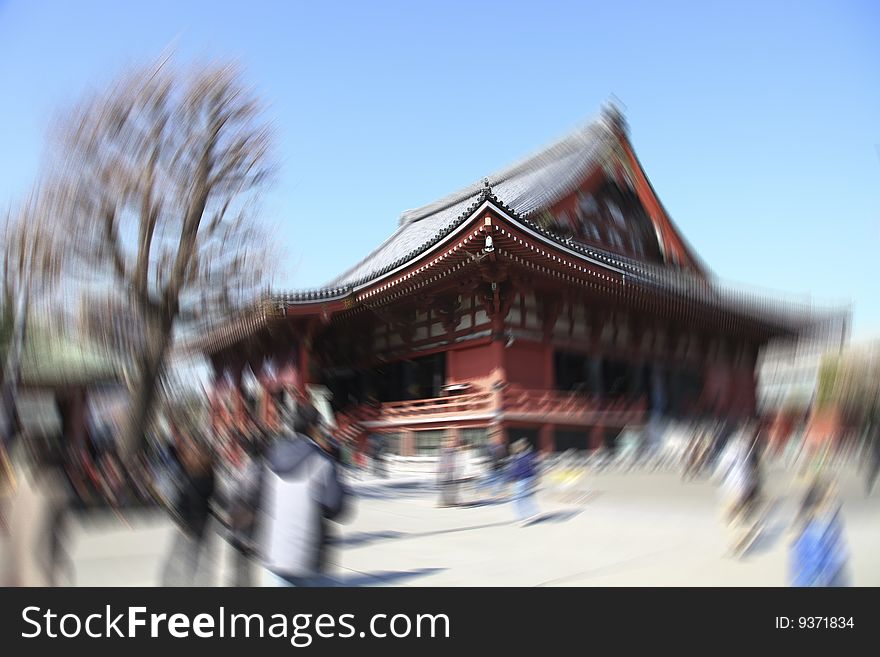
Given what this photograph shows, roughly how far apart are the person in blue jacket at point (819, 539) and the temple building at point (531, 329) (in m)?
6.65

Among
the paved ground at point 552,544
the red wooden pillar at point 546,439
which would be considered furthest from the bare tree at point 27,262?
the red wooden pillar at point 546,439

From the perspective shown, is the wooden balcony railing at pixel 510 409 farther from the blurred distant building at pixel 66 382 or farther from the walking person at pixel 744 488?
the blurred distant building at pixel 66 382

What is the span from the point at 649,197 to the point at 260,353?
12.1 meters

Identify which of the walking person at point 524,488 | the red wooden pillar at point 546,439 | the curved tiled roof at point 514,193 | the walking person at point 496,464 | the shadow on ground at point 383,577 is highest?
the curved tiled roof at point 514,193

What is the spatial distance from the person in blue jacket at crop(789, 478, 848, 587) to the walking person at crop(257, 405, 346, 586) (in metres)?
3.08

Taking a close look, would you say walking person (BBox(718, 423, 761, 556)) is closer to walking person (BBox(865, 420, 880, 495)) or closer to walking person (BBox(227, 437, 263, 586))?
walking person (BBox(227, 437, 263, 586))

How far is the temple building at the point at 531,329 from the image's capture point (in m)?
10.6

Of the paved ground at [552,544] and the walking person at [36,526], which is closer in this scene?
the walking person at [36,526]

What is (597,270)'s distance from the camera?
10914mm

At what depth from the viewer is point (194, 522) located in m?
4.18

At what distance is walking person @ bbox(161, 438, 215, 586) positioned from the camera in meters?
4.18

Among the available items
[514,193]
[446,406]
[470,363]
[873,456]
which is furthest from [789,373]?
[446,406]

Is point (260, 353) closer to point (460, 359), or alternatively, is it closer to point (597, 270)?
point (460, 359)

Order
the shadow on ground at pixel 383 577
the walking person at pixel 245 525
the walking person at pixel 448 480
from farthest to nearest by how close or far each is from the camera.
→ the walking person at pixel 448 480 → the shadow on ground at pixel 383 577 → the walking person at pixel 245 525
